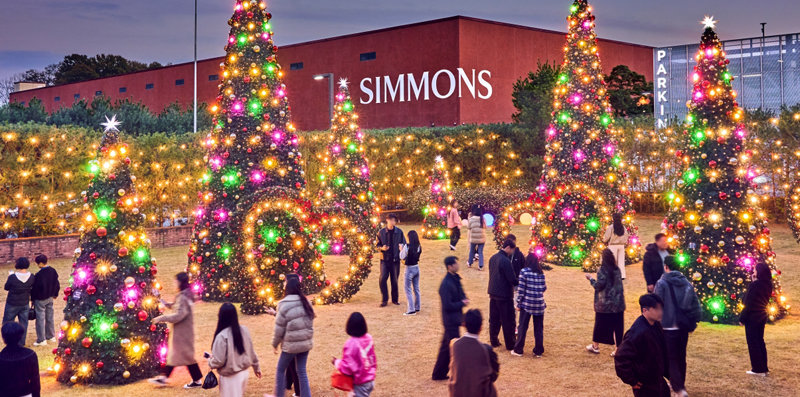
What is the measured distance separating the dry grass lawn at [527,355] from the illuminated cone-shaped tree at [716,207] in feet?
2.61

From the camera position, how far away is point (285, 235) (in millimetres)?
14672

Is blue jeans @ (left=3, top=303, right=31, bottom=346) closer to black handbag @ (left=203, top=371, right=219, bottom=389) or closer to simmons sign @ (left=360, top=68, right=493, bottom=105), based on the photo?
black handbag @ (left=203, top=371, right=219, bottom=389)

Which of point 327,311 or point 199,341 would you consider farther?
point 327,311

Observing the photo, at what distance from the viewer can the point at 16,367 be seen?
237 inches

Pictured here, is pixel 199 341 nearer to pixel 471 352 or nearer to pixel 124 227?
pixel 124 227

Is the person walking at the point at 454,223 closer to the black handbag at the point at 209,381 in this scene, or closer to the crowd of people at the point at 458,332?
the crowd of people at the point at 458,332

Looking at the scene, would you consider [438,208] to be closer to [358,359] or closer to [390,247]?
[390,247]

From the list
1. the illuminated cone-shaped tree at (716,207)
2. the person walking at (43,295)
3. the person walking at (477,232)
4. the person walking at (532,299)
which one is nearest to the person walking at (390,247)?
the person walking at (532,299)

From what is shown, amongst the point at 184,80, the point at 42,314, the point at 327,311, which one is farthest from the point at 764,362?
the point at 184,80

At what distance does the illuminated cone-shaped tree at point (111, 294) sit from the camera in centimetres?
930

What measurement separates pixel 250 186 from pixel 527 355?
757 centimetres

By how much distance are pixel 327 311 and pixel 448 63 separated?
25076mm

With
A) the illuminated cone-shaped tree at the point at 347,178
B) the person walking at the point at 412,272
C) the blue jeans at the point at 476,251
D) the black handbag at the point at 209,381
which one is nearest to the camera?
the black handbag at the point at 209,381

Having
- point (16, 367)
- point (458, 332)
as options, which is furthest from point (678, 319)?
point (16, 367)
